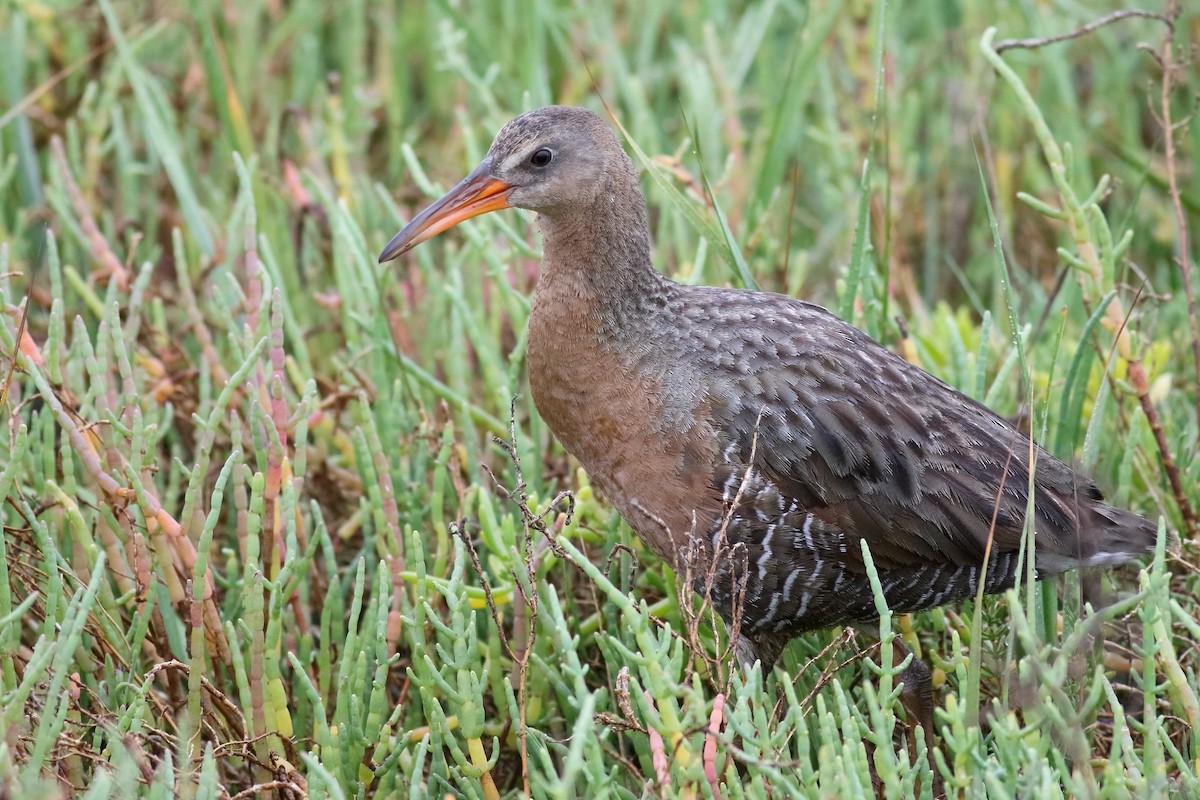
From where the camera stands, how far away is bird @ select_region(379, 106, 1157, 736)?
290 centimetres

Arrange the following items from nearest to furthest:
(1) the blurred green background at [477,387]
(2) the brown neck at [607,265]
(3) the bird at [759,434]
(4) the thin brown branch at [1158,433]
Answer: (1) the blurred green background at [477,387] → (3) the bird at [759,434] → (2) the brown neck at [607,265] → (4) the thin brown branch at [1158,433]

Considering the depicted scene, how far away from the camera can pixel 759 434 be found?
290cm

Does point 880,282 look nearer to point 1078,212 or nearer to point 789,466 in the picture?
point 1078,212

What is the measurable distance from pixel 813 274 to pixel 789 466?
1.96 m

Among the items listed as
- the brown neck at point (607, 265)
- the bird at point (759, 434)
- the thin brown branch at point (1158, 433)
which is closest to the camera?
the bird at point (759, 434)

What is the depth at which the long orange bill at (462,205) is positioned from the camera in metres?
3.15

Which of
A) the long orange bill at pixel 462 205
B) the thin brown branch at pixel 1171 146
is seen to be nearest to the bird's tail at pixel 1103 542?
the thin brown branch at pixel 1171 146

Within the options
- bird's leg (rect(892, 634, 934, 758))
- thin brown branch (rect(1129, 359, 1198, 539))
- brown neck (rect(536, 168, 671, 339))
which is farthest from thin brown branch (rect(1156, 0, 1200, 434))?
brown neck (rect(536, 168, 671, 339))

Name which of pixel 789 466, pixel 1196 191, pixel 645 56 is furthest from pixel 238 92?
pixel 1196 191

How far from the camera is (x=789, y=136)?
4.44 m

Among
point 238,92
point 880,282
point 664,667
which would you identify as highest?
point 238,92

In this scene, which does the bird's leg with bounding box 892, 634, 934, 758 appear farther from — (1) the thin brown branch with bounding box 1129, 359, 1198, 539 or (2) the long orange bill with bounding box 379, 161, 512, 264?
(2) the long orange bill with bounding box 379, 161, 512, 264

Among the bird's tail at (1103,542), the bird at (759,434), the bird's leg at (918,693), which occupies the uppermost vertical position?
the bird at (759,434)

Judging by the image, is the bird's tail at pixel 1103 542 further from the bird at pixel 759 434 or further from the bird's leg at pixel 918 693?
the bird's leg at pixel 918 693
